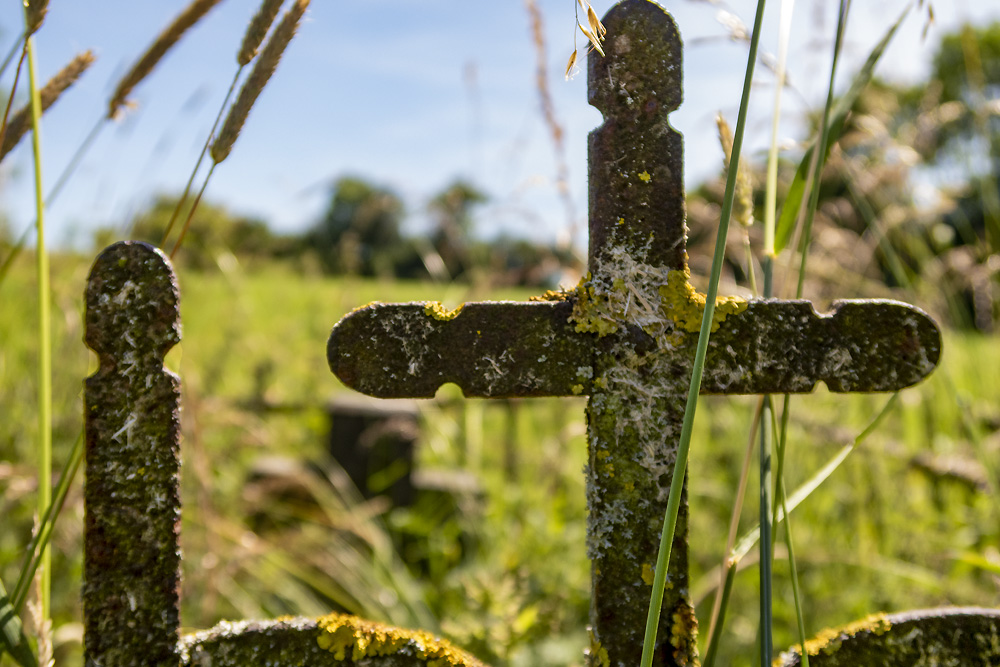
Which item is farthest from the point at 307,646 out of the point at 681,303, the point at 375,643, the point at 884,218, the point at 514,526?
the point at 884,218

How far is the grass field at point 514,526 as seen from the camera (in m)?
1.70

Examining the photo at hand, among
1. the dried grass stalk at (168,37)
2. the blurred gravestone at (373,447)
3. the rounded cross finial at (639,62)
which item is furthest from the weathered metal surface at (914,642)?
the blurred gravestone at (373,447)

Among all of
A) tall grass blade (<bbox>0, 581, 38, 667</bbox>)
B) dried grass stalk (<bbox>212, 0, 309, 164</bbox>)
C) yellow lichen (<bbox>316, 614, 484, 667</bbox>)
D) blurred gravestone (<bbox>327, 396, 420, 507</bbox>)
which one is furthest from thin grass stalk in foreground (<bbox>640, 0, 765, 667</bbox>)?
blurred gravestone (<bbox>327, 396, 420, 507</bbox>)

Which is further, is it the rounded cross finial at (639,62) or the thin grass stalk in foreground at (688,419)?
the rounded cross finial at (639,62)

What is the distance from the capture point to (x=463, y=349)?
2.57 feet

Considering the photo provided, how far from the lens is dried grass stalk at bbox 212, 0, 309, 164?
2.53 ft

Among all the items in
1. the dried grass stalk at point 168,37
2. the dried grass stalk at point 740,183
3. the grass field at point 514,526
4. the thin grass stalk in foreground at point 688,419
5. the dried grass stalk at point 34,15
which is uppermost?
the dried grass stalk at point 168,37

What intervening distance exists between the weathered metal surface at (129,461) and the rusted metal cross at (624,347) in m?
0.24

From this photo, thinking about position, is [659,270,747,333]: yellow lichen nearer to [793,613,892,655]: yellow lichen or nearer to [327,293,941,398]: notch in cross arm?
[327,293,941,398]: notch in cross arm

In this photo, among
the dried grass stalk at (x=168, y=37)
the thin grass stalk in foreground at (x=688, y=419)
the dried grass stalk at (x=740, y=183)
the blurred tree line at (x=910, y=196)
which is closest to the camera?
the thin grass stalk in foreground at (x=688, y=419)

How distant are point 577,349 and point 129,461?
0.56 metres

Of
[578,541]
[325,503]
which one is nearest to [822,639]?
[578,541]

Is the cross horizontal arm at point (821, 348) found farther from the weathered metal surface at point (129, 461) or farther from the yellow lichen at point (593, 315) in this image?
the weathered metal surface at point (129, 461)

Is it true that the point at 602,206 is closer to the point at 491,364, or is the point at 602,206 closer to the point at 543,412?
the point at 491,364
